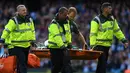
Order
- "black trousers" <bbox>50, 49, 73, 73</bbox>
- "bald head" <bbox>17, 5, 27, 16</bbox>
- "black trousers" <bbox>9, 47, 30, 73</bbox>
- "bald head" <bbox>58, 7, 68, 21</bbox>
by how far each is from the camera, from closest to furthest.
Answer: "bald head" <bbox>17, 5, 27, 16</bbox> → "black trousers" <bbox>9, 47, 30, 73</bbox> → "bald head" <bbox>58, 7, 68, 21</bbox> → "black trousers" <bbox>50, 49, 73, 73</bbox>

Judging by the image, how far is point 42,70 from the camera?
24.1 m

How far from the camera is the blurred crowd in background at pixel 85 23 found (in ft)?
80.2

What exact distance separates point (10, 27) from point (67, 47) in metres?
1.66

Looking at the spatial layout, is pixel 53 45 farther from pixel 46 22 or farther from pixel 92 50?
pixel 46 22

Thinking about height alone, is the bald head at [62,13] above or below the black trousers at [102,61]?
above

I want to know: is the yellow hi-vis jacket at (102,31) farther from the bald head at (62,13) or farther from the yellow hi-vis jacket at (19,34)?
the yellow hi-vis jacket at (19,34)

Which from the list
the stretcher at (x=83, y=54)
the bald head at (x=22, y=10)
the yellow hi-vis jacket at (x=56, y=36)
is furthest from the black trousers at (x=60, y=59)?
the bald head at (x=22, y=10)

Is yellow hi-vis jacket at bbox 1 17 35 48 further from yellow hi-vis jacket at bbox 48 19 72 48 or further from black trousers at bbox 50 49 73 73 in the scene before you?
black trousers at bbox 50 49 73 73

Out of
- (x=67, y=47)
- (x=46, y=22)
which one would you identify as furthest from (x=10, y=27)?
(x=46, y=22)

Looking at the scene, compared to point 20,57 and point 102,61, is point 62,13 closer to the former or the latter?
point 20,57

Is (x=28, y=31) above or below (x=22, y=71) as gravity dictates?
above

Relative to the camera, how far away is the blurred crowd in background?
80.2 feet

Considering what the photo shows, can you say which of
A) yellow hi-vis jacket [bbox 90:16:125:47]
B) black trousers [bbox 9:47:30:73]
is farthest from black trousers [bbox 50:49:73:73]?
yellow hi-vis jacket [bbox 90:16:125:47]

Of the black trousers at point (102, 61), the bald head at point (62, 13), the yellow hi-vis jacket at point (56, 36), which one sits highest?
the bald head at point (62, 13)
